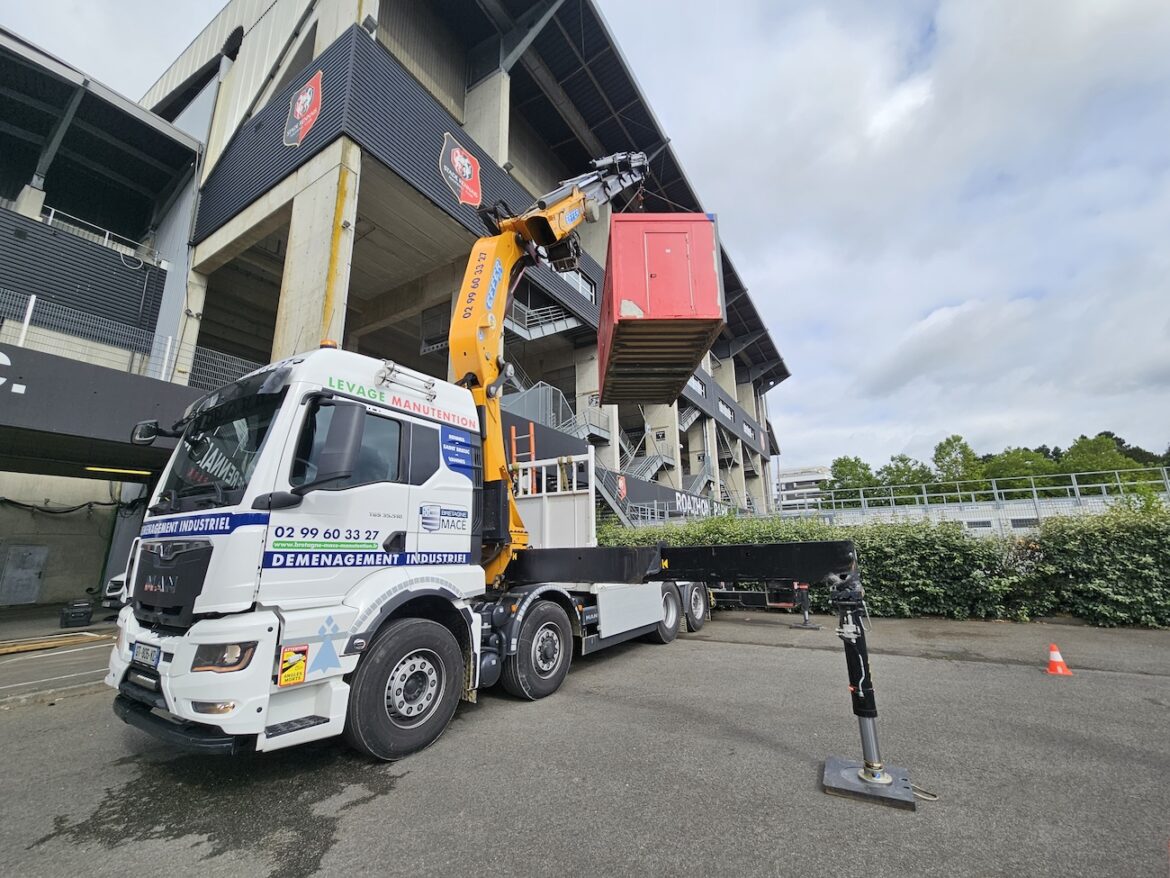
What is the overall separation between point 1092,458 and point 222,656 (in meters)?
59.8

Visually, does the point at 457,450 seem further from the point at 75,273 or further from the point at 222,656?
the point at 75,273

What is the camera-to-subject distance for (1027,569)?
31.1ft

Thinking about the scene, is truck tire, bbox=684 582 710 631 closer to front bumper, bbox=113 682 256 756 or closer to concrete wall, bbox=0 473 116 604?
front bumper, bbox=113 682 256 756

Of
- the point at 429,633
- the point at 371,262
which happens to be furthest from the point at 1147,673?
the point at 371,262

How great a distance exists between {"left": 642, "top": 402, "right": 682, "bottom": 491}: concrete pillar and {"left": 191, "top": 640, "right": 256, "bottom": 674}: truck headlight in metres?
26.6

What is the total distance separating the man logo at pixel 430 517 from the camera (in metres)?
4.23

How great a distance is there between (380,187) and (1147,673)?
17565mm

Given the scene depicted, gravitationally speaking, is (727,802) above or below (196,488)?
below

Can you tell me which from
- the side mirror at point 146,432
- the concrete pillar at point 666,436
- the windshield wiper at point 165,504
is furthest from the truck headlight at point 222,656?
the concrete pillar at point 666,436

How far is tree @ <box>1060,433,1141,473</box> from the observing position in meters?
41.7

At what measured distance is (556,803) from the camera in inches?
120

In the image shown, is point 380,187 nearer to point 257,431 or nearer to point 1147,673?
point 257,431

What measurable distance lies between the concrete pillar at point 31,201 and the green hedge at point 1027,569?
23701 mm

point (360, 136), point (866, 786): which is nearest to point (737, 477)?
point (360, 136)
